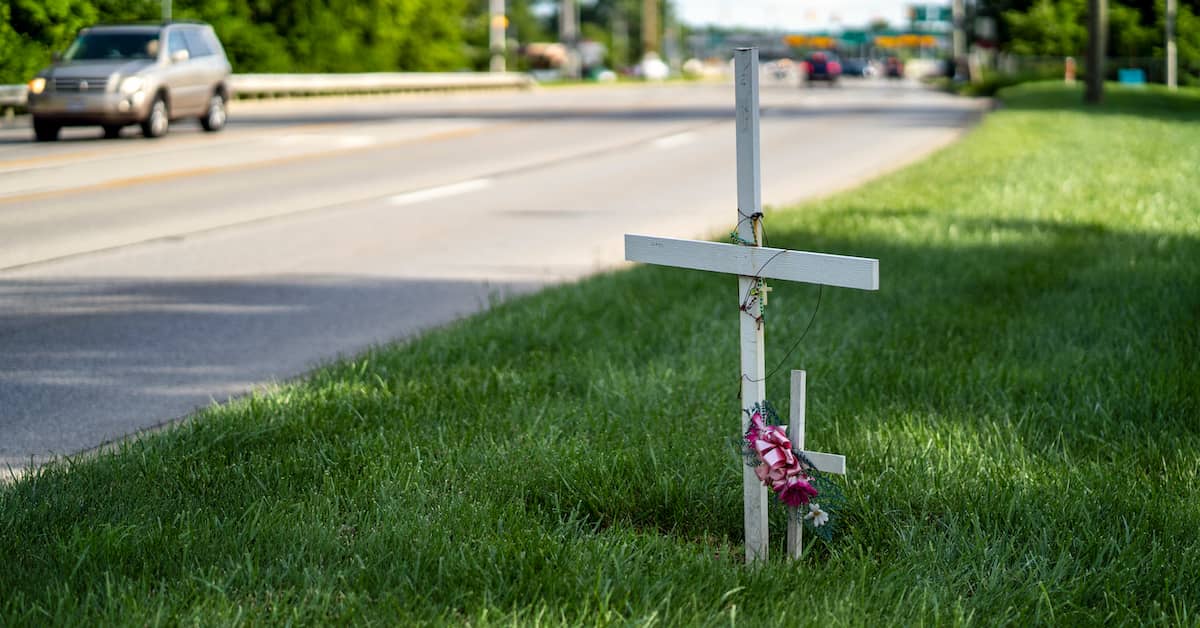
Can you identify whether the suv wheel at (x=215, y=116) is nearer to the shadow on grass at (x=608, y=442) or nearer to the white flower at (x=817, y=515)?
the shadow on grass at (x=608, y=442)

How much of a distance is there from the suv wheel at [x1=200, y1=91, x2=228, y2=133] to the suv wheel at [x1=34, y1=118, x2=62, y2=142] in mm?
2740

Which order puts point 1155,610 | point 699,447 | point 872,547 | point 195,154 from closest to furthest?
point 1155,610
point 872,547
point 699,447
point 195,154

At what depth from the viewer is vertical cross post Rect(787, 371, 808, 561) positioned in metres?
3.28

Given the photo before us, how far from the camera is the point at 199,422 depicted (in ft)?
15.3

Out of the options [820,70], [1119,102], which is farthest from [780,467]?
[820,70]

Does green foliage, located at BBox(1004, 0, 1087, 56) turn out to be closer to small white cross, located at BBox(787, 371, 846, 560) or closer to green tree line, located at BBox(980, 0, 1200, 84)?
green tree line, located at BBox(980, 0, 1200, 84)

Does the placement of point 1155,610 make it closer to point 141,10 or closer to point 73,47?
point 73,47

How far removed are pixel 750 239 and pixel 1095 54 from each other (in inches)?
1152

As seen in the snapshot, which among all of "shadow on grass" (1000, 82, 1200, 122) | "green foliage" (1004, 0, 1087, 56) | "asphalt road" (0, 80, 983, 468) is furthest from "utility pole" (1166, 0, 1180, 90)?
"asphalt road" (0, 80, 983, 468)

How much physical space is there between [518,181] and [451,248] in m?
5.24

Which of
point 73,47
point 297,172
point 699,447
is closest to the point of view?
point 699,447

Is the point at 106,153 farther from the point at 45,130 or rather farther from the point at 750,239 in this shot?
the point at 750,239

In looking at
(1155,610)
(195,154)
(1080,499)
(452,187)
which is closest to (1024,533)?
(1080,499)

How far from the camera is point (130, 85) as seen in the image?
1908 centimetres
